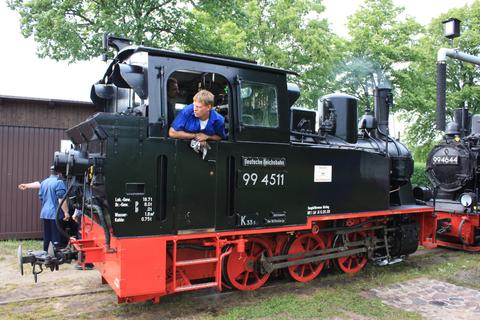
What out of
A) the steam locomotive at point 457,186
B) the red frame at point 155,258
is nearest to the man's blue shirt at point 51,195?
the red frame at point 155,258

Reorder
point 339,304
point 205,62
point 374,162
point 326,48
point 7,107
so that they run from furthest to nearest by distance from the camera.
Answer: point 326,48, point 7,107, point 374,162, point 339,304, point 205,62

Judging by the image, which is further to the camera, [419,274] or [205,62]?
[419,274]

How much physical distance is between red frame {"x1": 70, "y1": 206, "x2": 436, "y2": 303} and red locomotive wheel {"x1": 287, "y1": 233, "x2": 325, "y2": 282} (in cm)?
48

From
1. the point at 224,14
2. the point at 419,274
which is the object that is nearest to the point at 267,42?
the point at 224,14

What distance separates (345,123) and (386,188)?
1.26 m

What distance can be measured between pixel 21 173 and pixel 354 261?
6.97m

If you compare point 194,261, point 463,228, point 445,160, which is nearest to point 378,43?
point 445,160

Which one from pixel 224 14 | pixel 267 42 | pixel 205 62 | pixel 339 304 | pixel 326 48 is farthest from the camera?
pixel 267 42

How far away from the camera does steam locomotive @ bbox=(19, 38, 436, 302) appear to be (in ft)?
14.7

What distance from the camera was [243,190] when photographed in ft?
17.0

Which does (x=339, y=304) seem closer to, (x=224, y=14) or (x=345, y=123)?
(x=345, y=123)

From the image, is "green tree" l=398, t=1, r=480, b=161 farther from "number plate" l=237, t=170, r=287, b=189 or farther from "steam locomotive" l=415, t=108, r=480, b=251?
"number plate" l=237, t=170, r=287, b=189

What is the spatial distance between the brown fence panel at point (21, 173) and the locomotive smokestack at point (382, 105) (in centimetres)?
687

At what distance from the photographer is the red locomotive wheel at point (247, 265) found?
561cm
